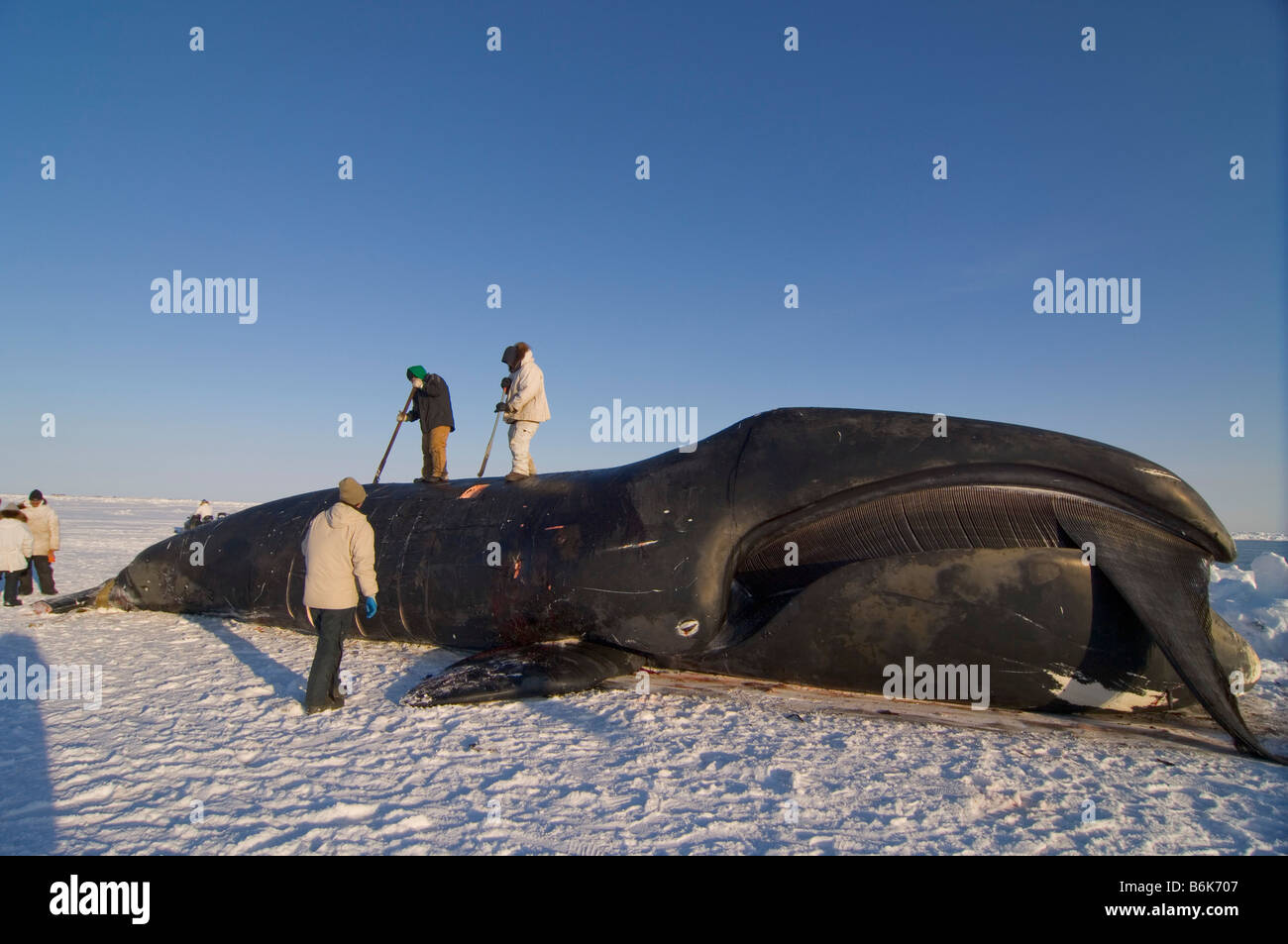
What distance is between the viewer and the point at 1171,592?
14.7 feet

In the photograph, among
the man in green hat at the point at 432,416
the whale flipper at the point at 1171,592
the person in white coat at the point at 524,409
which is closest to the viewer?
the whale flipper at the point at 1171,592

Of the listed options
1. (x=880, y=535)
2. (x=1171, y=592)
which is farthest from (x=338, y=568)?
(x=1171, y=592)

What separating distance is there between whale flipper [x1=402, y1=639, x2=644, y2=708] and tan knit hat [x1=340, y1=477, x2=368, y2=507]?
1.58 metres

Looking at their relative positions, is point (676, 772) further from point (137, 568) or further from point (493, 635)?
point (137, 568)

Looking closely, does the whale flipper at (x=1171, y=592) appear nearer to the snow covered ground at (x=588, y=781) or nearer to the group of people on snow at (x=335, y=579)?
the snow covered ground at (x=588, y=781)

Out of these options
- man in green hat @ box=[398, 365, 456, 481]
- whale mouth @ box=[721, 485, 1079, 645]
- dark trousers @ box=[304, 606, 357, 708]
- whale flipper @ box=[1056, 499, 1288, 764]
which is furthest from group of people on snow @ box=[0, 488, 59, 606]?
whale flipper @ box=[1056, 499, 1288, 764]

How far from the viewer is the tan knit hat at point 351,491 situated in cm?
575

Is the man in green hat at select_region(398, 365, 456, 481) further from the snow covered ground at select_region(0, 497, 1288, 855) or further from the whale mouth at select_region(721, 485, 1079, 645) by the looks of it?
the whale mouth at select_region(721, 485, 1079, 645)

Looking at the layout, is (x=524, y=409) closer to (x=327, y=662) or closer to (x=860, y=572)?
(x=327, y=662)

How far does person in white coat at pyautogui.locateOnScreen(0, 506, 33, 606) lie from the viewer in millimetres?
10922

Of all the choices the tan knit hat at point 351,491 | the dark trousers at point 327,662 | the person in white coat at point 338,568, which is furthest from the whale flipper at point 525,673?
the tan knit hat at point 351,491

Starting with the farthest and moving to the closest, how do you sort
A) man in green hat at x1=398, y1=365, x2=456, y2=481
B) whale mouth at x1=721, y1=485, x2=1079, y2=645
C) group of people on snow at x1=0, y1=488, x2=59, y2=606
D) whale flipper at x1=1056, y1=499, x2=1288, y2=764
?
group of people on snow at x1=0, y1=488, x2=59, y2=606
man in green hat at x1=398, y1=365, x2=456, y2=481
whale mouth at x1=721, y1=485, x2=1079, y2=645
whale flipper at x1=1056, y1=499, x2=1288, y2=764

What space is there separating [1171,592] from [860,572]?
1916mm
